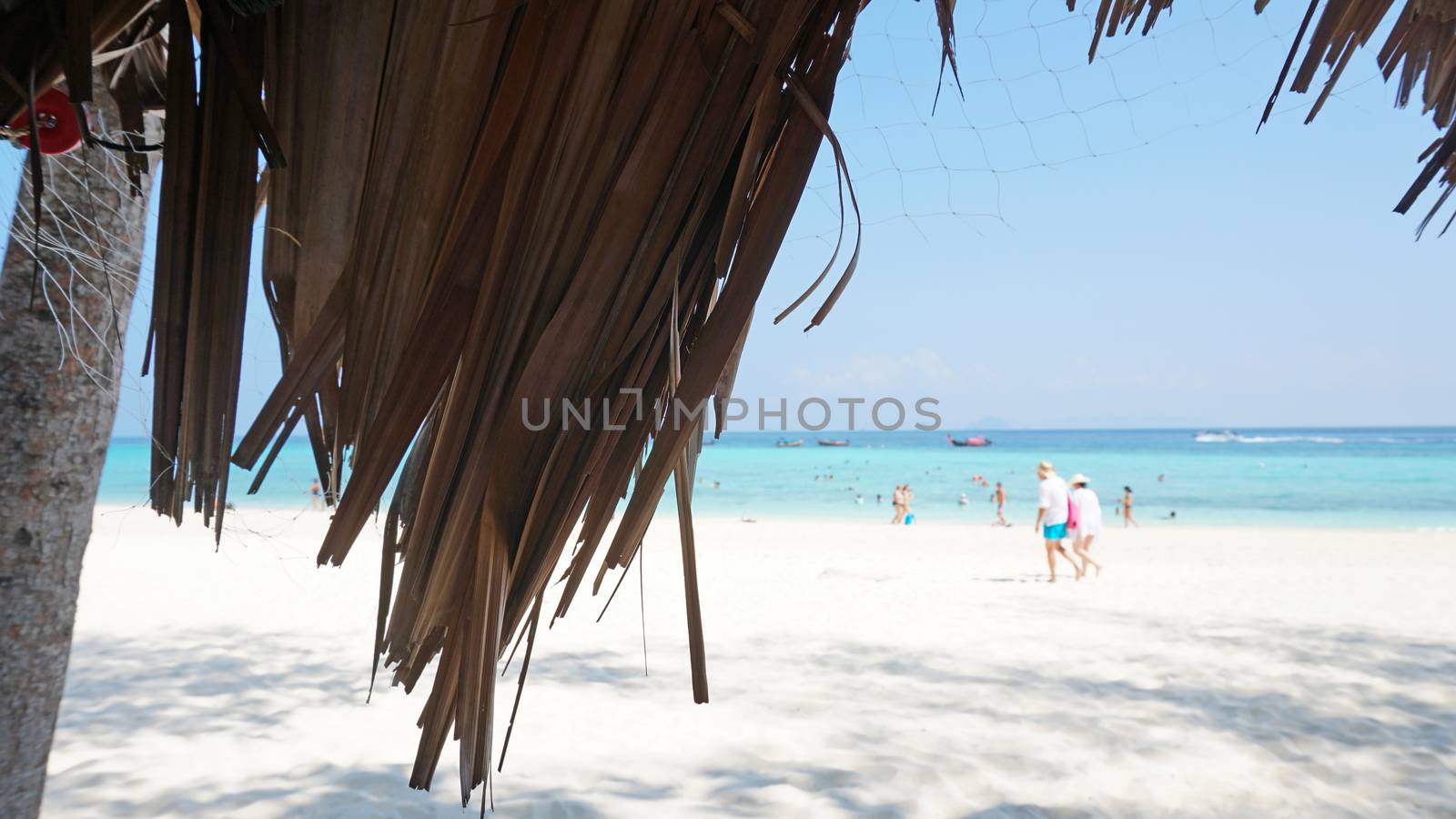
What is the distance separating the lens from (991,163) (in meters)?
1.60

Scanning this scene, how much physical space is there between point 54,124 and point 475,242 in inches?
20.9

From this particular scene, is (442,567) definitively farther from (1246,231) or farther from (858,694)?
(1246,231)

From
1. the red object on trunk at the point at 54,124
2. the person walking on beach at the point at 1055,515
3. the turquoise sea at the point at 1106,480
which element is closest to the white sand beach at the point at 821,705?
the person walking on beach at the point at 1055,515

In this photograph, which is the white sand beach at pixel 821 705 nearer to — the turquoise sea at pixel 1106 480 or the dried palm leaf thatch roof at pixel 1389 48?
the dried palm leaf thatch roof at pixel 1389 48

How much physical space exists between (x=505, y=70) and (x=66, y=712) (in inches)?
173

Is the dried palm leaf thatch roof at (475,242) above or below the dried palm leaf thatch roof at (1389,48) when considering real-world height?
below

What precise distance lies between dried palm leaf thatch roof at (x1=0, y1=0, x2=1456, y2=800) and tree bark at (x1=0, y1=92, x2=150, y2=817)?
4.17 ft

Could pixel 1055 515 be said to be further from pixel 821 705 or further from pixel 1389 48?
pixel 1389 48

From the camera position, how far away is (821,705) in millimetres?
4090

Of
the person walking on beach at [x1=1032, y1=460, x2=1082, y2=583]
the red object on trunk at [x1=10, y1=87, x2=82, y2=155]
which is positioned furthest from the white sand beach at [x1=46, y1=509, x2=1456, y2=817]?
the red object on trunk at [x1=10, y1=87, x2=82, y2=155]

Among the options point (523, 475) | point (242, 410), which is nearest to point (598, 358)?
point (523, 475)

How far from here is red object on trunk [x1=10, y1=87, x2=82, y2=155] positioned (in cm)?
92

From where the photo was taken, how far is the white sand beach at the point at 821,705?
3053 mm

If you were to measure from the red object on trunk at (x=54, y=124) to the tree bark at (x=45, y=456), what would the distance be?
1.06m
